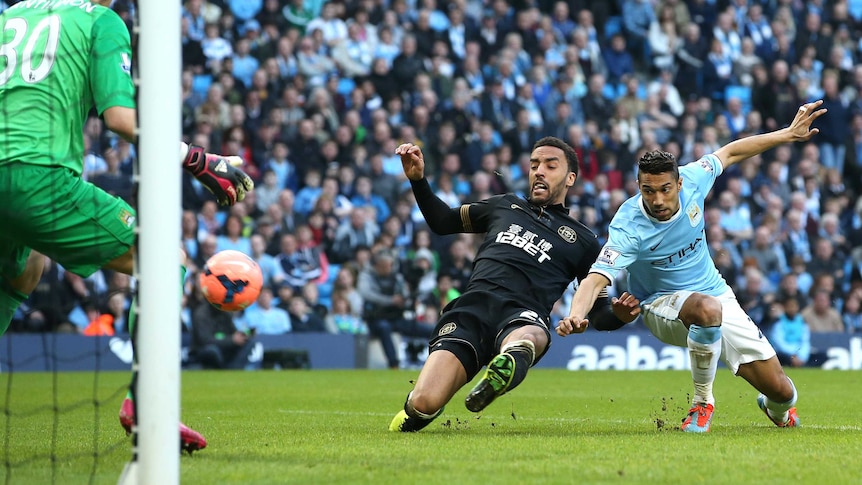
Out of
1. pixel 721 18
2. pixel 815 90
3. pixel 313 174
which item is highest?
pixel 721 18

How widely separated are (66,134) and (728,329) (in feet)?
14.2

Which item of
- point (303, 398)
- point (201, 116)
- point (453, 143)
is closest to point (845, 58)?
point (453, 143)

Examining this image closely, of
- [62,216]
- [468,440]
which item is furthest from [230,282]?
[468,440]

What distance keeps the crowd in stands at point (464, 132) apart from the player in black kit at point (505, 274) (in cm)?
817

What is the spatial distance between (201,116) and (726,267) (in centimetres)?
862

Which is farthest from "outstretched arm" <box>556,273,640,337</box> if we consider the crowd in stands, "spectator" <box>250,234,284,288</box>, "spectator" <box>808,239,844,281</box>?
"spectator" <box>808,239,844,281</box>

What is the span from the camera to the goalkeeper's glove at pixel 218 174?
18.4ft

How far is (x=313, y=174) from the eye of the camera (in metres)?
18.3

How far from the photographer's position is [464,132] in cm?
1991

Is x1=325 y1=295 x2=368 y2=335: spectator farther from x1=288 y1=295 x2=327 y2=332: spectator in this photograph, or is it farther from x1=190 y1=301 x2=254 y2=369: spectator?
x1=190 y1=301 x2=254 y2=369: spectator

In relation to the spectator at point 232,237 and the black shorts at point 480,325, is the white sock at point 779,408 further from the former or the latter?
the spectator at point 232,237

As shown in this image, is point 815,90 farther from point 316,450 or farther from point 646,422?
point 316,450

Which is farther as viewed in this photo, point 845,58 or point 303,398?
point 845,58

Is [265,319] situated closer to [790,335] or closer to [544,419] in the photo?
[790,335]
